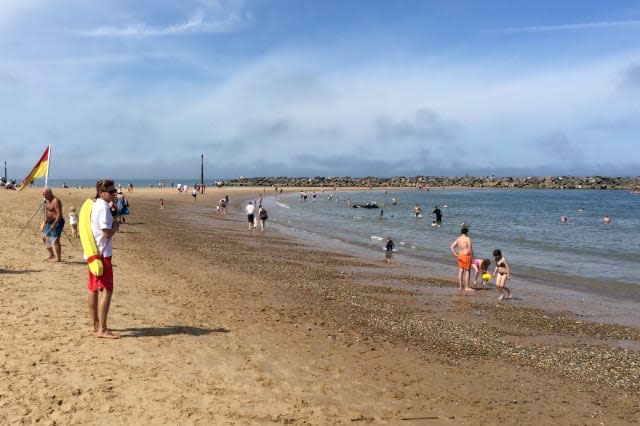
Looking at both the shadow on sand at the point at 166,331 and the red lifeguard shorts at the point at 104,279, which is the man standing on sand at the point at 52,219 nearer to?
the shadow on sand at the point at 166,331

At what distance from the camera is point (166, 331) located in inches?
303

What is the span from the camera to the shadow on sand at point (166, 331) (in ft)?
24.2

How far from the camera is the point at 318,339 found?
8.24 metres

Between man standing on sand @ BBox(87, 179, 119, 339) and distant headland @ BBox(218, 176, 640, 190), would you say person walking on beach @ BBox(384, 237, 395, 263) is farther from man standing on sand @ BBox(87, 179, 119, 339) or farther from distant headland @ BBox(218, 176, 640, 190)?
distant headland @ BBox(218, 176, 640, 190)

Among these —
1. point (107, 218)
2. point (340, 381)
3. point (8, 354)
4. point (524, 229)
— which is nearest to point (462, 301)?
point (340, 381)

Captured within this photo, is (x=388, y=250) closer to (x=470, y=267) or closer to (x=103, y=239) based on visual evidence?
(x=470, y=267)

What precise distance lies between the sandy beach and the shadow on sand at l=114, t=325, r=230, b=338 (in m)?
0.03

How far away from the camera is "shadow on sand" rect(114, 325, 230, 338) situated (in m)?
7.37

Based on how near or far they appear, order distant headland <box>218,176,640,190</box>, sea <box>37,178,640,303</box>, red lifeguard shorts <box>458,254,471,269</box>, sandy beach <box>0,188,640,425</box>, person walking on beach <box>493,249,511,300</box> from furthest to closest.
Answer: distant headland <box>218,176,640,190</box> → sea <box>37,178,640,303</box> → red lifeguard shorts <box>458,254,471,269</box> → person walking on beach <box>493,249,511,300</box> → sandy beach <box>0,188,640,425</box>

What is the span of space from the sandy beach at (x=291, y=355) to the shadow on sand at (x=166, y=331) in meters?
0.03

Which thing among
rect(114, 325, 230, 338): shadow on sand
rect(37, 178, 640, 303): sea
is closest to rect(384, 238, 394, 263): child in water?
rect(37, 178, 640, 303): sea

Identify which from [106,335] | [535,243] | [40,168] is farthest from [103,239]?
[535,243]

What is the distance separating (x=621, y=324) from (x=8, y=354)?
11.6 meters

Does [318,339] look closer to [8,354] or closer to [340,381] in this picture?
[340,381]
